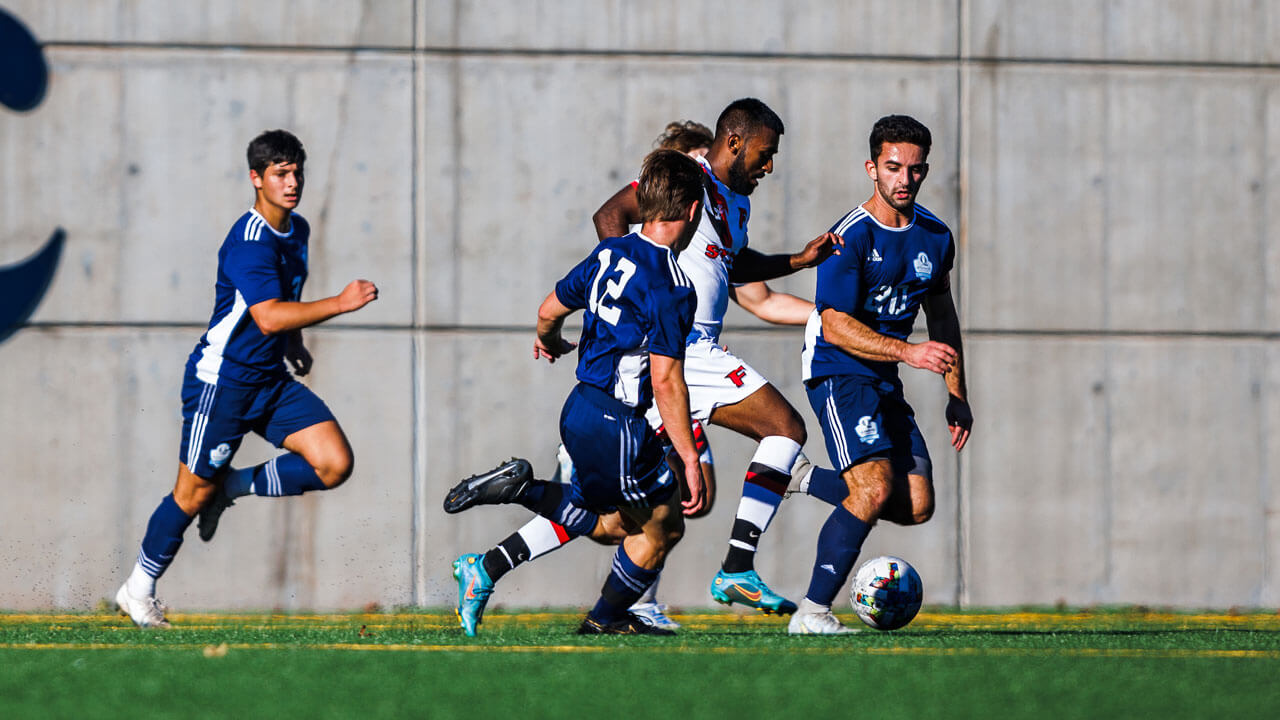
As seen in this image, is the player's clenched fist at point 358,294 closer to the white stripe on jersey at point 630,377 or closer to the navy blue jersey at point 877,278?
the white stripe on jersey at point 630,377

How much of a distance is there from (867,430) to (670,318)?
1211mm

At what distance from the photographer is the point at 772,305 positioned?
288 inches

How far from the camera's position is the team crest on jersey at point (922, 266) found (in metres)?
6.07

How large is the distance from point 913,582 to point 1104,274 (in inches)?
134

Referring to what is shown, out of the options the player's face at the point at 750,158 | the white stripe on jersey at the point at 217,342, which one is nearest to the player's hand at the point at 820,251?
the player's face at the point at 750,158

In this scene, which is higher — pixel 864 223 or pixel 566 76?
pixel 566 76

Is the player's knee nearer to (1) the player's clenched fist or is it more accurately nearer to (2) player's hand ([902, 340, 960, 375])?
(1) the player's clenched fist

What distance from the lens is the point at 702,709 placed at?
3648 millimetres

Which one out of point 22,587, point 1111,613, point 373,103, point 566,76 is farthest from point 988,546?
point 22,587

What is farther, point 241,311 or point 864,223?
point 241,311

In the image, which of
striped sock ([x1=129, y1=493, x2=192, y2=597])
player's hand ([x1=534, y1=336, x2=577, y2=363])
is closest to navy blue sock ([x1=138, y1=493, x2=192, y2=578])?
striped sock ([x1=129, y1=493, x2=192, y2=597])

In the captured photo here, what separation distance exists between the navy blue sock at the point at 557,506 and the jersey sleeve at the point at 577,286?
30.5 inches

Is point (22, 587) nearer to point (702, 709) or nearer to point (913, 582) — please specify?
point (913, 582)

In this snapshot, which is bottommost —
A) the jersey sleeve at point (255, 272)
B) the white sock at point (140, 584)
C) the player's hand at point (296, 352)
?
the white sock at point (140, 584)
